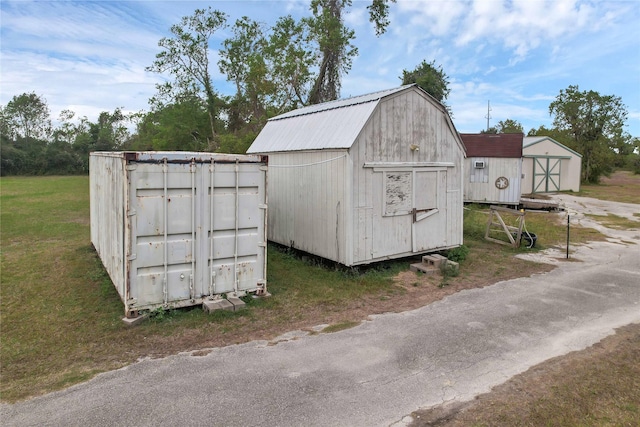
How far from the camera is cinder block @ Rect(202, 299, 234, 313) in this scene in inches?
272

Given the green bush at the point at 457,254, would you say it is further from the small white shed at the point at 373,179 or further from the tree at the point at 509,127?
the tree at the point at 509,127

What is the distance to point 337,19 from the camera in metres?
31.4

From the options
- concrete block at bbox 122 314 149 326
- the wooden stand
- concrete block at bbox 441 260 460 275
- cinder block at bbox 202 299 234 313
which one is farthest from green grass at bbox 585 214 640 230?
concrete block at bbox 122 314 149 326

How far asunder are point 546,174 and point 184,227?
2854 centimetres

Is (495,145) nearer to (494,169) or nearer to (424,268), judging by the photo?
(494,169)

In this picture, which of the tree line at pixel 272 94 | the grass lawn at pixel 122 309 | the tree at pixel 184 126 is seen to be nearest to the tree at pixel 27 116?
the tree line at pixel 272 94

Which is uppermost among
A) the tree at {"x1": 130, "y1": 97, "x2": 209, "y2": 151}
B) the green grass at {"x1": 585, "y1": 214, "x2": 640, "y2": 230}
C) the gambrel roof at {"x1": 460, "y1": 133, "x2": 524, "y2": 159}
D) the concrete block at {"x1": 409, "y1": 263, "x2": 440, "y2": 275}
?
the tree at {"x1": 130, "y1": 97, "x2": 209, "y2": 151}

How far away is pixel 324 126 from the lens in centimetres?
1023

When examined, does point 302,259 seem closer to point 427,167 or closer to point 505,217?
point 427,167

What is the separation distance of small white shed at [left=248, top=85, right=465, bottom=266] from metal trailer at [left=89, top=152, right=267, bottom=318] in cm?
221

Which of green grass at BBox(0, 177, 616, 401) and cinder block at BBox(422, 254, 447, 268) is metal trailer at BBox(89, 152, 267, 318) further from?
cinder block at BBox(422, 254, 447, 268)

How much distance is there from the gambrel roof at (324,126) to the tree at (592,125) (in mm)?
35406

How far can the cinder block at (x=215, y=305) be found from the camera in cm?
691

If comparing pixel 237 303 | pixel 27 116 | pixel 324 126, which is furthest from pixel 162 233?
pixel 27 116
